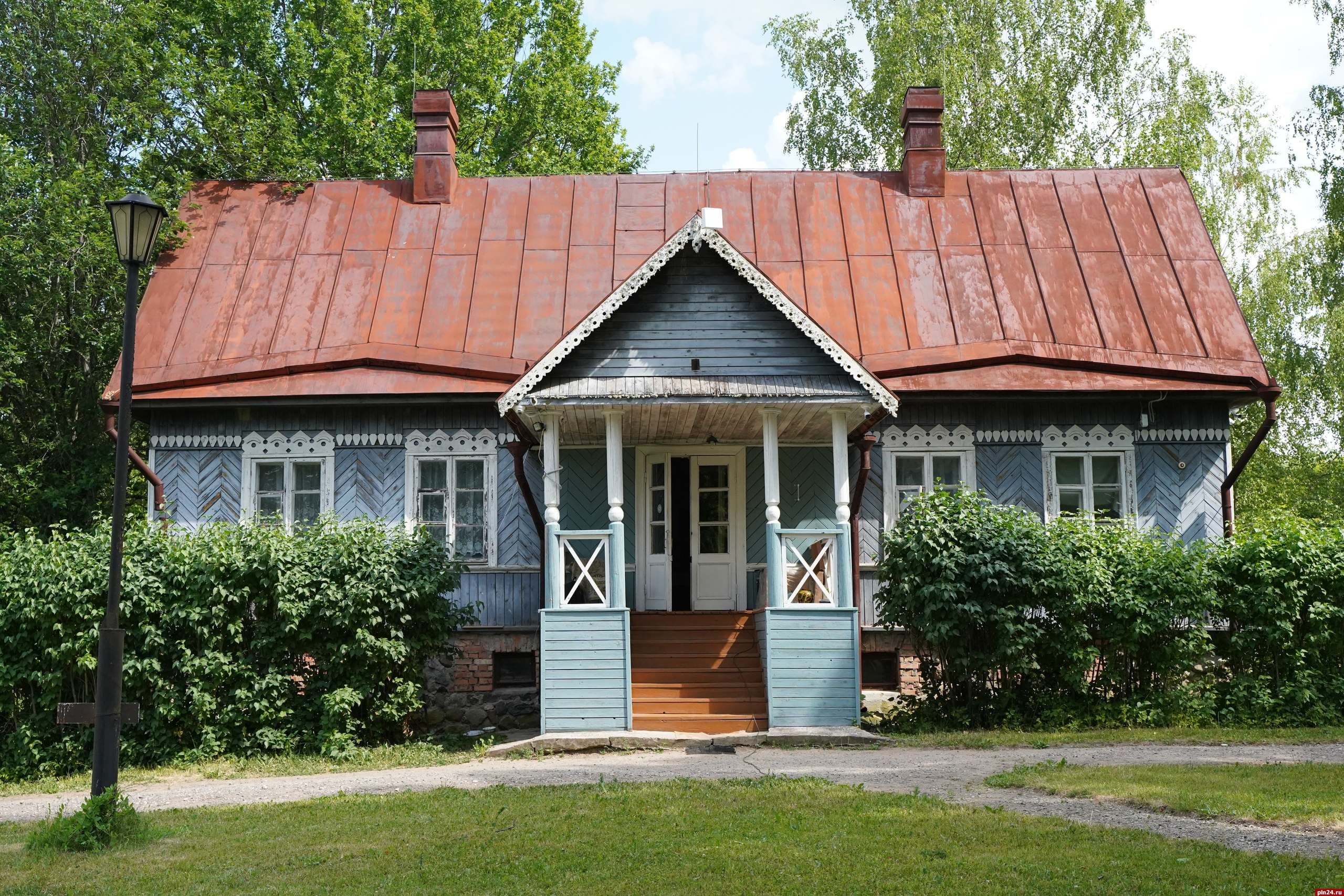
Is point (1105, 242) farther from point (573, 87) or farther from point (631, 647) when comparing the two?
point (573, 87)

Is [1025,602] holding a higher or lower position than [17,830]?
higher

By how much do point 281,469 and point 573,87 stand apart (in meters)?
14.3

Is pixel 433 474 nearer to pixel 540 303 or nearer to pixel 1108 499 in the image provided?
pixel 540 303

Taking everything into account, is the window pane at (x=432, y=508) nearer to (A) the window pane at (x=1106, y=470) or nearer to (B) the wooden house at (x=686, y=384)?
(B) the wooden house at (x=686, y=384)

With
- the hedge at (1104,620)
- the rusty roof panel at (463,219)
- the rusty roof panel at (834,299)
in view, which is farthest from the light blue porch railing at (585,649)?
the rusty roof panel at (463,219)

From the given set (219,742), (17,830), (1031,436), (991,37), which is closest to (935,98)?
(1031,436)

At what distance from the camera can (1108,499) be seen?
54.3ft

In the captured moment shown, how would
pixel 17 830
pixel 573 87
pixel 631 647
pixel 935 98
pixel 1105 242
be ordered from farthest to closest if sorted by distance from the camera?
pixel 573 87
pixel 935 98
pixel 1105 242
pixel 631 647
pixel 17 830

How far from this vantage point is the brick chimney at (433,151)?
19.7 metres

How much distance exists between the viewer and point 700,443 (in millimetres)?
16656

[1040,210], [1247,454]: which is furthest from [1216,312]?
[1040,210]

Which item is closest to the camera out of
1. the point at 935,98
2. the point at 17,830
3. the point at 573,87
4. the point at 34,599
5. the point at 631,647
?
the point at 17,830

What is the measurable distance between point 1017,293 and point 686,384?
6708mm

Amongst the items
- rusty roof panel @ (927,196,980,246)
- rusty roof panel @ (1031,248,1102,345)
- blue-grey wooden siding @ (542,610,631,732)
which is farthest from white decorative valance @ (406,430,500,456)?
rusty roof panel @ (1031,248,1102,345)
